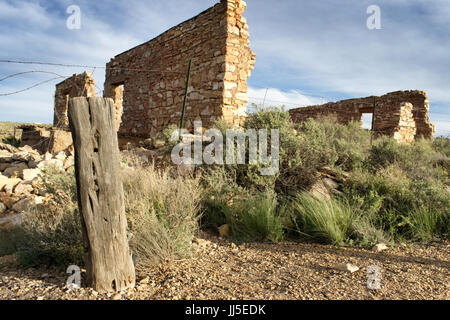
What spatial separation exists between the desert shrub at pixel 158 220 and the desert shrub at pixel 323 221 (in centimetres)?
135

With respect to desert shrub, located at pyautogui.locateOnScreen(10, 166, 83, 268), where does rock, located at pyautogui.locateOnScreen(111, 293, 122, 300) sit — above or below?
below

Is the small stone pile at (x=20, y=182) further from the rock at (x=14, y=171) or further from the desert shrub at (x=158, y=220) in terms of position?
the desert shrub at (x=158, y=220)

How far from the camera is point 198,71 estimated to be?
7379mm

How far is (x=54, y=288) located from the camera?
2.34 meters

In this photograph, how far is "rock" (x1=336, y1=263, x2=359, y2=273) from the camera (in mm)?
2729

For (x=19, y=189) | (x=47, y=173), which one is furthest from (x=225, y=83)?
(x=19, y=189)

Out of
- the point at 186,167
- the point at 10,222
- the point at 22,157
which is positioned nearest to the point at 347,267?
the point at 186,167

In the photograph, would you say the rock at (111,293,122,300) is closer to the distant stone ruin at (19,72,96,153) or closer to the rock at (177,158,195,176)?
the rock at (177,158,195,176)

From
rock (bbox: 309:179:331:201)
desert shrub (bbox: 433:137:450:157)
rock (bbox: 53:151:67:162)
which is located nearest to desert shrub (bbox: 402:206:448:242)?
rock (bbox: 309:179:331:201)

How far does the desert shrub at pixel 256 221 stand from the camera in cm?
357

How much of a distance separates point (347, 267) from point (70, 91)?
44.7 feet

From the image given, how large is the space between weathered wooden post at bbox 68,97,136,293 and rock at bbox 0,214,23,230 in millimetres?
2005
